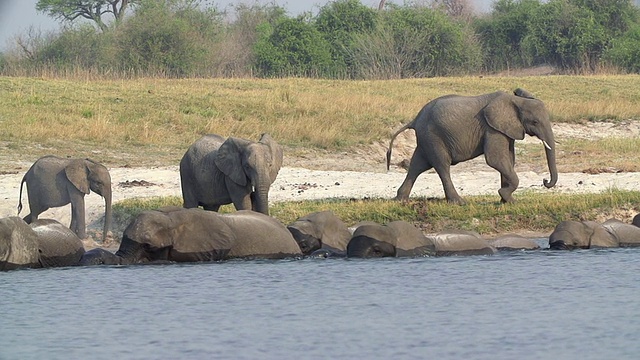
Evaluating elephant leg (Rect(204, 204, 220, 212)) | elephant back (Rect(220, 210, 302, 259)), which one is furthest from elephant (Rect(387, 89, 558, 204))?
elephant back (Rect(220, 210, 302, 259))

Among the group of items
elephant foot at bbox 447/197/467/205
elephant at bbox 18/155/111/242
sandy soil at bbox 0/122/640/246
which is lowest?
sandy soil at bbox 0/122/640/246

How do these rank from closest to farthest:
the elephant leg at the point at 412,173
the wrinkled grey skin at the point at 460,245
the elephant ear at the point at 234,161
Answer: the wrinkled grey skin at the point at 460,245 < the elephant ear at the point at 234,161 < the elephant leg at the point at 412,173

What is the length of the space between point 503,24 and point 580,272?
42.2 metres

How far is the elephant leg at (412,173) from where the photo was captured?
17719mm

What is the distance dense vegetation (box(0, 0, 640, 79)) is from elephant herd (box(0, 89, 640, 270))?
76.0ft

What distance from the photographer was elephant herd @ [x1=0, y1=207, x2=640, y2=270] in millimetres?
14484

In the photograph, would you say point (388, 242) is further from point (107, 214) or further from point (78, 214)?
point (78, 214)

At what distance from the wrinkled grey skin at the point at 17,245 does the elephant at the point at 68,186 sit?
2467 mm

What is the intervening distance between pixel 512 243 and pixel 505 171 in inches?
68.6

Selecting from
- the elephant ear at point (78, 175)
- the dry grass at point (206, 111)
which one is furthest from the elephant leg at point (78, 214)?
the dry grass at point (206, 111)

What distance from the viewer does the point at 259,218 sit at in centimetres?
1510

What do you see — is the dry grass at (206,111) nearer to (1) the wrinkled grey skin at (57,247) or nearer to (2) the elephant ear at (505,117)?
(2) the elephant ear at (505,117)

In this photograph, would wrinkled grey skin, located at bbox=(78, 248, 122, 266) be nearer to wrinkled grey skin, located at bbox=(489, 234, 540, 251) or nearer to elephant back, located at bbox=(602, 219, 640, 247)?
wrinkled grey skin, located at bbox=(489, 234, 540, 251)

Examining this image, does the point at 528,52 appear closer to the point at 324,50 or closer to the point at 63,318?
the point at 324,50
